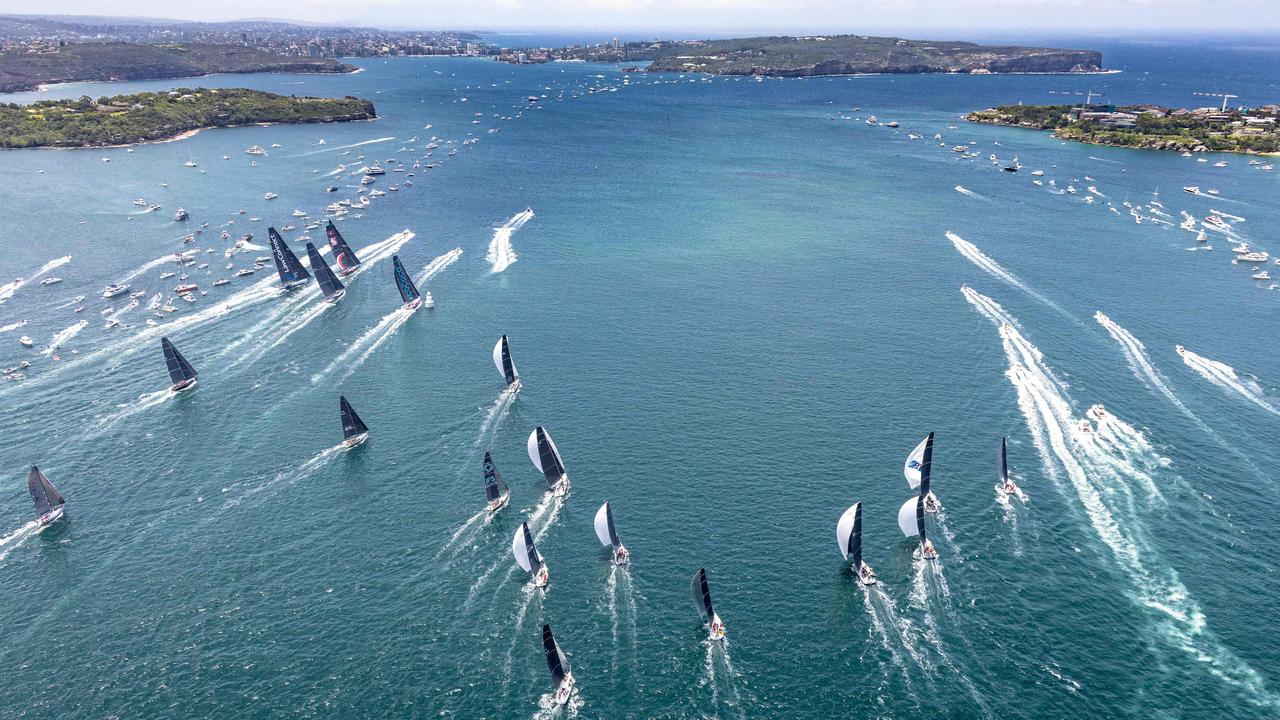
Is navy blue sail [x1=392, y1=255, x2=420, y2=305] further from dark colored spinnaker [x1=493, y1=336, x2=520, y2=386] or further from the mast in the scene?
dark colored spinnaker [x1=493, y1=336, x2=520, y2=386]

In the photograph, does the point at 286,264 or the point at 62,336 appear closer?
the point at 62,336

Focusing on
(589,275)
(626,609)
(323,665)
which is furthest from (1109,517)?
(589,275)

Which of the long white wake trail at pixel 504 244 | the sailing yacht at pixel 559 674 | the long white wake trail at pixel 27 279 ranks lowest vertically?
the sailing yacht at pixel 559 674

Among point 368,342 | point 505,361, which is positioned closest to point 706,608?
point 505,361

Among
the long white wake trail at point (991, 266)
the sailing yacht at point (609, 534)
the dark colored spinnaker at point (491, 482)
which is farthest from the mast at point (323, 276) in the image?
the long white wake trail at point (991, 266)

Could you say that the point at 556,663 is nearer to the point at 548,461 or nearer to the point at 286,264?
the point at 548,461

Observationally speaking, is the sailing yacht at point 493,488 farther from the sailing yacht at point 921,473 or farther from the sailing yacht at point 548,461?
the sailing yacht at point 921,473
